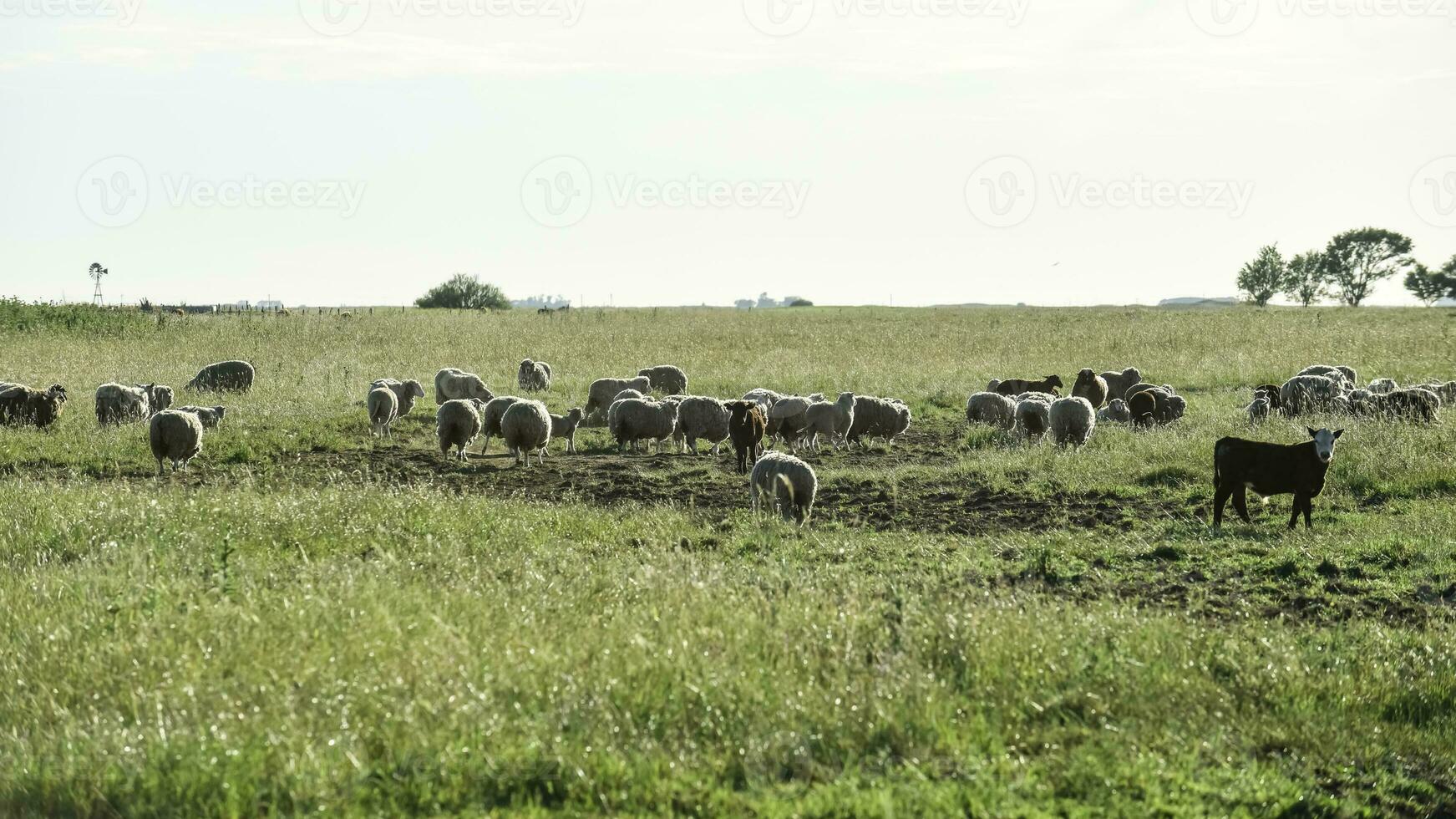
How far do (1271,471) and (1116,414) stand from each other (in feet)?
36.2

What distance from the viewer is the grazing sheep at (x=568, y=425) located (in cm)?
2159

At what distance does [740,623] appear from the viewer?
7707 millimetres

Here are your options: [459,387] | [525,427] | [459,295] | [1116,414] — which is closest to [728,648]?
[525,427]

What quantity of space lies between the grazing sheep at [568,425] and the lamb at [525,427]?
1.38 meters

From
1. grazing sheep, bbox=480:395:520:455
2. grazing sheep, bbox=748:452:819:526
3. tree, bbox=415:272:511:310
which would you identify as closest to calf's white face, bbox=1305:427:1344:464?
grazing sheep, bbox=748:452:819:526

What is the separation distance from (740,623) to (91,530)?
7.04 metres

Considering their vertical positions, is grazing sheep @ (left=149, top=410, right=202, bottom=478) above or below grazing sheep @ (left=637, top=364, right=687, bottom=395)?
below

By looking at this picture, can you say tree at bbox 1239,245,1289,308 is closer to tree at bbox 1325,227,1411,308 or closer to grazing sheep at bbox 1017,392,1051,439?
tree at bbox 1325,227,1411,308

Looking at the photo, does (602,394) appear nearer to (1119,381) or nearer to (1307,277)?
(1119,381)

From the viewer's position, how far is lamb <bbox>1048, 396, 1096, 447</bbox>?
20266 mm

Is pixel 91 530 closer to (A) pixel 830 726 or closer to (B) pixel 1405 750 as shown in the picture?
(A) pixel 830 726

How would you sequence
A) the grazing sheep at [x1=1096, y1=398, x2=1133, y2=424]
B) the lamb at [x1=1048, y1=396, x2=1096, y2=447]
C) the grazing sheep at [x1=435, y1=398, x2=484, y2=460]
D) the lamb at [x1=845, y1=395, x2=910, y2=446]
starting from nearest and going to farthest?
the grazing sheep at [x1=435, y1=398, x2=484, y2=460]
the lamb at [x1=1048, y1=396, x2=1096, y2=447]
the lamb at [x1=845, y1=395, x2=910, y2=446]
the grazing sheep at [x1=1096, y1=398, x2=1133, y2=424]

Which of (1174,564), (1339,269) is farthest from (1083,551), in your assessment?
(1339,269)

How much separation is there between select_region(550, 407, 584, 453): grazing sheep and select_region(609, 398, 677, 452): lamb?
0.69 meters
